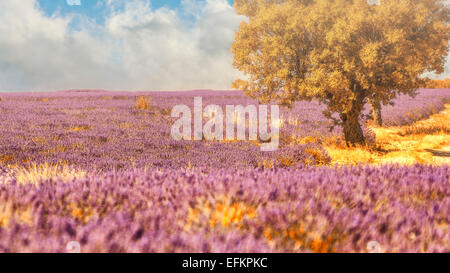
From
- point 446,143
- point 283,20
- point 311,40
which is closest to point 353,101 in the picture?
point 311,40

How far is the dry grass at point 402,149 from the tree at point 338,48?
1.53 meters

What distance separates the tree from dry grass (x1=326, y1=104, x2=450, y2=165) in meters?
1.53

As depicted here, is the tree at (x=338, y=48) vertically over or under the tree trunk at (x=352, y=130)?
over

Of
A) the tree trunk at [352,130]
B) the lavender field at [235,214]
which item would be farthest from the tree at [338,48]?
the lavender field at [235,214]

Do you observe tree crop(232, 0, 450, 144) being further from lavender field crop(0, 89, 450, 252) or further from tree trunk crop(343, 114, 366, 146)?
lavender field crop(0, 89, 450, 252)

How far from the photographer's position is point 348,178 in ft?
10.4

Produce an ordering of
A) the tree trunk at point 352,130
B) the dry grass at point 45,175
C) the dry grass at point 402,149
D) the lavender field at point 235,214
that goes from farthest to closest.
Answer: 1. the tree trunk at point 352,130
2. the dry grass at point 402,149
3. the dry grass at point 45,175
4. the lavender field at point 235,214

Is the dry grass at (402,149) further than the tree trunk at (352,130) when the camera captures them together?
No

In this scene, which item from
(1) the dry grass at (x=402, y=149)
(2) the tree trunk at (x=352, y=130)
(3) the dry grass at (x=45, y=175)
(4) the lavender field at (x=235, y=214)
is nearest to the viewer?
(4) the lavender field at (x=235, y=214)

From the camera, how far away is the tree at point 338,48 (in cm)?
1009

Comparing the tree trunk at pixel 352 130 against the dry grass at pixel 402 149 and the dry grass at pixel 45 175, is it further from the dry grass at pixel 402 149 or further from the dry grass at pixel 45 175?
the dry grass at pixel 45 175

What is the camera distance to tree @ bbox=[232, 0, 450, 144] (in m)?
10.1
